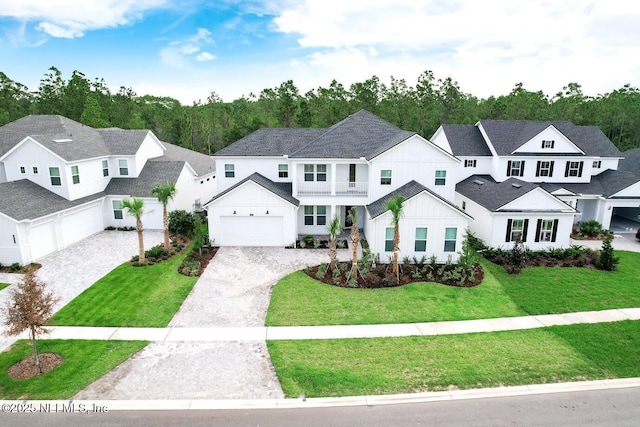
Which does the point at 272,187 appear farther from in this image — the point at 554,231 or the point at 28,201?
the point at 554,231

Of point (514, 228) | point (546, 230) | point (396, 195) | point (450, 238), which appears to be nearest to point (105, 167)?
point (396, 195)

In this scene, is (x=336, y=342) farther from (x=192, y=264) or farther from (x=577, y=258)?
(x=577, y=258)

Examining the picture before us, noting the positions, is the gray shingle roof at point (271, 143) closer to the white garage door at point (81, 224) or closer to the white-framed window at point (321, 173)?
the white-framed window at point (321, 173)

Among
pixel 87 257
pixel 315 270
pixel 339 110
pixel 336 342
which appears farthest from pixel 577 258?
pixel 339 110

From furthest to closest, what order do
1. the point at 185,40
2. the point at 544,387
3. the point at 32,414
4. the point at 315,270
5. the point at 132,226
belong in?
the point at 185,40
the point at 132,226
the point at 315,270
the point at 544,387
the point at 32,414

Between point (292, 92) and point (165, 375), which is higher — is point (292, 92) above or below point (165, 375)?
above

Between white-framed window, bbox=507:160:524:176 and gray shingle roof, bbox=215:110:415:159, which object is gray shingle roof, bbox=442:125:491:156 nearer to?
white-framed window, bbox=507:160:524:176

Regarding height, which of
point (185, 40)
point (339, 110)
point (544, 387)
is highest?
point (185, 40)
